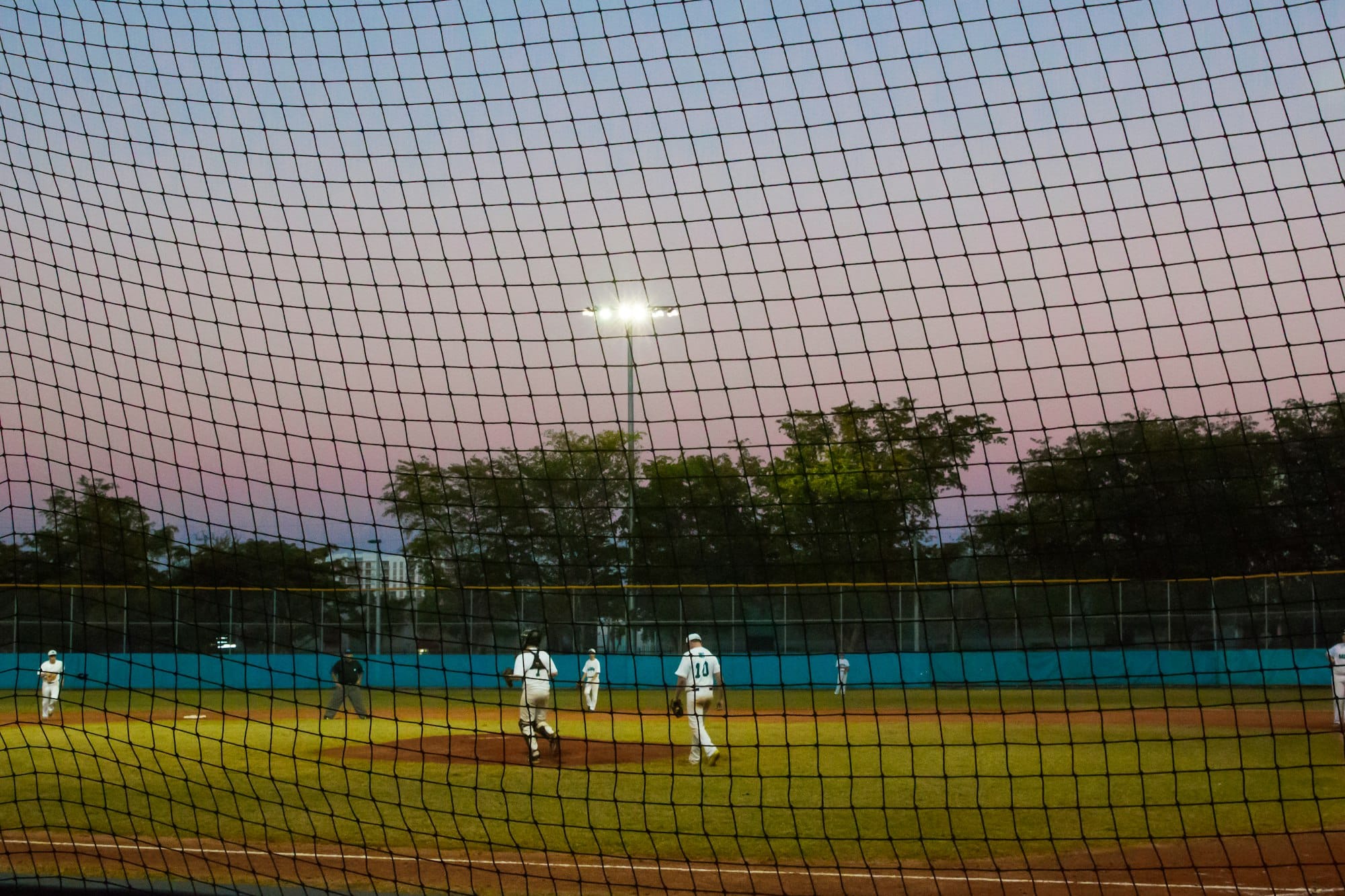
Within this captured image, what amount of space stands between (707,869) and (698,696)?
4985 mm

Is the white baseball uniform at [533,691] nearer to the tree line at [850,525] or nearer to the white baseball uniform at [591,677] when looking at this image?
the white baseball uniform at [591,677]

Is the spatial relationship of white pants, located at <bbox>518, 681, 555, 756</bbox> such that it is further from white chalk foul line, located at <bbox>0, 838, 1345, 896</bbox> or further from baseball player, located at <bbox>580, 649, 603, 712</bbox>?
Result: baseball player, located at <bbox>580, 649, 603, 712</bbox>

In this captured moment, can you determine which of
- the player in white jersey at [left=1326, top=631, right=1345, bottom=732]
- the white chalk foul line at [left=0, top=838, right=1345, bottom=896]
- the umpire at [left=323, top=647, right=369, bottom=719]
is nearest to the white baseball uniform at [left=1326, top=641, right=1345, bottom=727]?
the player in white jersey at [left=1326, top=631, right=1345, bottom=732]

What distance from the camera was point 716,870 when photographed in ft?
23.8

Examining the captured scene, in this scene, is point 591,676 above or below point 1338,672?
above

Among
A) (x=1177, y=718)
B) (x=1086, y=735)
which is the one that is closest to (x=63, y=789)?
(x=1086, y=735)

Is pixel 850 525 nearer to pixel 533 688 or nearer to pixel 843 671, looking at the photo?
pixel 843 671

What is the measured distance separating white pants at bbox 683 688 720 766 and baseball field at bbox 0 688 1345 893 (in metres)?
0.31

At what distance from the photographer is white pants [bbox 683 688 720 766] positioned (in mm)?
11500

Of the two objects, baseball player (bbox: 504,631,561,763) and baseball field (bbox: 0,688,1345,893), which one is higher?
baseball player (bbox: 504,631,561,763)

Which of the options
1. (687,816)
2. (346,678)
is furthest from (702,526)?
(687,816)

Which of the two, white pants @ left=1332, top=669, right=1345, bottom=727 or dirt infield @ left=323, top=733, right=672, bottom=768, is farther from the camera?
dirt infield @ left=323, top=733, right=672, bottom=768

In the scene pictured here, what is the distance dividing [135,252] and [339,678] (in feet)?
31.3

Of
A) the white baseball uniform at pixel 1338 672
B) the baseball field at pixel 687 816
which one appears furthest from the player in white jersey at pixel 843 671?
the white baseball uniform at pixel 1338 672
